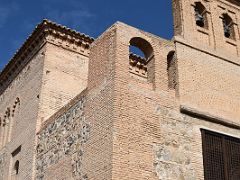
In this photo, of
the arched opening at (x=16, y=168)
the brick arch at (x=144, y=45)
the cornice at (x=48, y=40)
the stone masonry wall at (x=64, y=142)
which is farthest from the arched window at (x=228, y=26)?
the arched opening at (x=16, y=168)

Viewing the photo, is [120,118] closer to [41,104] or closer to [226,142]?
[226,142]

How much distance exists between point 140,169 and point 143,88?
1862mm

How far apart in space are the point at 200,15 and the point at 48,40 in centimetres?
510

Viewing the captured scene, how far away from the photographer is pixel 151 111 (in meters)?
9.62

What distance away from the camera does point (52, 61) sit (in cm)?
1458

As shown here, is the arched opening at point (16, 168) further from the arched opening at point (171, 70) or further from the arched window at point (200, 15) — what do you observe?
the arched window at point (200, 15)

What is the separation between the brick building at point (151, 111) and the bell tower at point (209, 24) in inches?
1.3

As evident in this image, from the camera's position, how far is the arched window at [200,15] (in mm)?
12398

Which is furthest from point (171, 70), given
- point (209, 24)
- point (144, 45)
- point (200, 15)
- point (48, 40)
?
point (48, 40)

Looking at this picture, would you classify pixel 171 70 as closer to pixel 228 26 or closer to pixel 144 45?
pixel 144 45

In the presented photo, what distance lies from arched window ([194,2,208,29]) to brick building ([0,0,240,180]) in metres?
0.03

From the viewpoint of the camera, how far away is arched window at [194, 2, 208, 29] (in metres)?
12.4

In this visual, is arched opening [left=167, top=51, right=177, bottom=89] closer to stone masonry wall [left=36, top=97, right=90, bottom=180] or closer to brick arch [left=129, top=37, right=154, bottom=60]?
brick arch [left=129, top=37, right=154, bottom=60]

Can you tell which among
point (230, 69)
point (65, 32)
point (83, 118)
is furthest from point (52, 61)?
point (230, 69)
